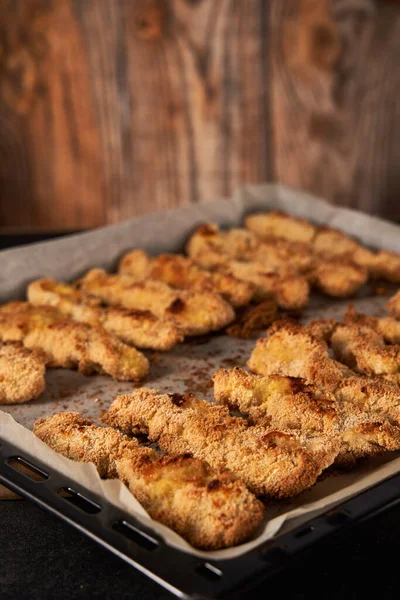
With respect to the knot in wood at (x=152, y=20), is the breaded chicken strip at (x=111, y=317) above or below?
below

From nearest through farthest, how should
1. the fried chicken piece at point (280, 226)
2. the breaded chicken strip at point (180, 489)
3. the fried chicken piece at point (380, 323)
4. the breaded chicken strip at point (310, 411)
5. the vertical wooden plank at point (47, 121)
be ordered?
1. the breaded chicken strip at point (180, 489)
2. the breaded chicken strip at point (310, 411)
3. the fried chicken piece at point (380, 323)
4. the fried chicken piece at point (280, 226)
5. the vertical wooden plank at point (47, 121)

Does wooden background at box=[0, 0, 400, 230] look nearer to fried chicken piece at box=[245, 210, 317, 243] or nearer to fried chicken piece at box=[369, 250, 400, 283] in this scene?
fried chicken piece at box=[245, 210, 317, 243]

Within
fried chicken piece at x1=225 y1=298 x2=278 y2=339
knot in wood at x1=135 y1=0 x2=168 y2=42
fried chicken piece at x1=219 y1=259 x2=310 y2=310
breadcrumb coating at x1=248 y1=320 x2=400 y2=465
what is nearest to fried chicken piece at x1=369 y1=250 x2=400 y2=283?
fried chicken piece at x1=219 y1=259 x2=310 y2=310

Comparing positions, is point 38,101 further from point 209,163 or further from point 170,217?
point 170,217

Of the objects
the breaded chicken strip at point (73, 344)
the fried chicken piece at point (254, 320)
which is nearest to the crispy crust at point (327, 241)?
the fried chicken piece at point (254, 320)

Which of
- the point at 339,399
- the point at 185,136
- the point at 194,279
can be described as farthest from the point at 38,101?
the point at 339,399

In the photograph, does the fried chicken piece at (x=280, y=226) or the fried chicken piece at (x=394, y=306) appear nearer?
the fried chicken piece at (x=394, y=306)

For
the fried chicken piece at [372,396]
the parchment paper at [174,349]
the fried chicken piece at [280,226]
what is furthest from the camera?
the fried chicken piece at [280,226]

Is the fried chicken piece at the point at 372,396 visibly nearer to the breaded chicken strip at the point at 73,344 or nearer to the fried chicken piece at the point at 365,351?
the fried chicken piece at the point at 365,351
